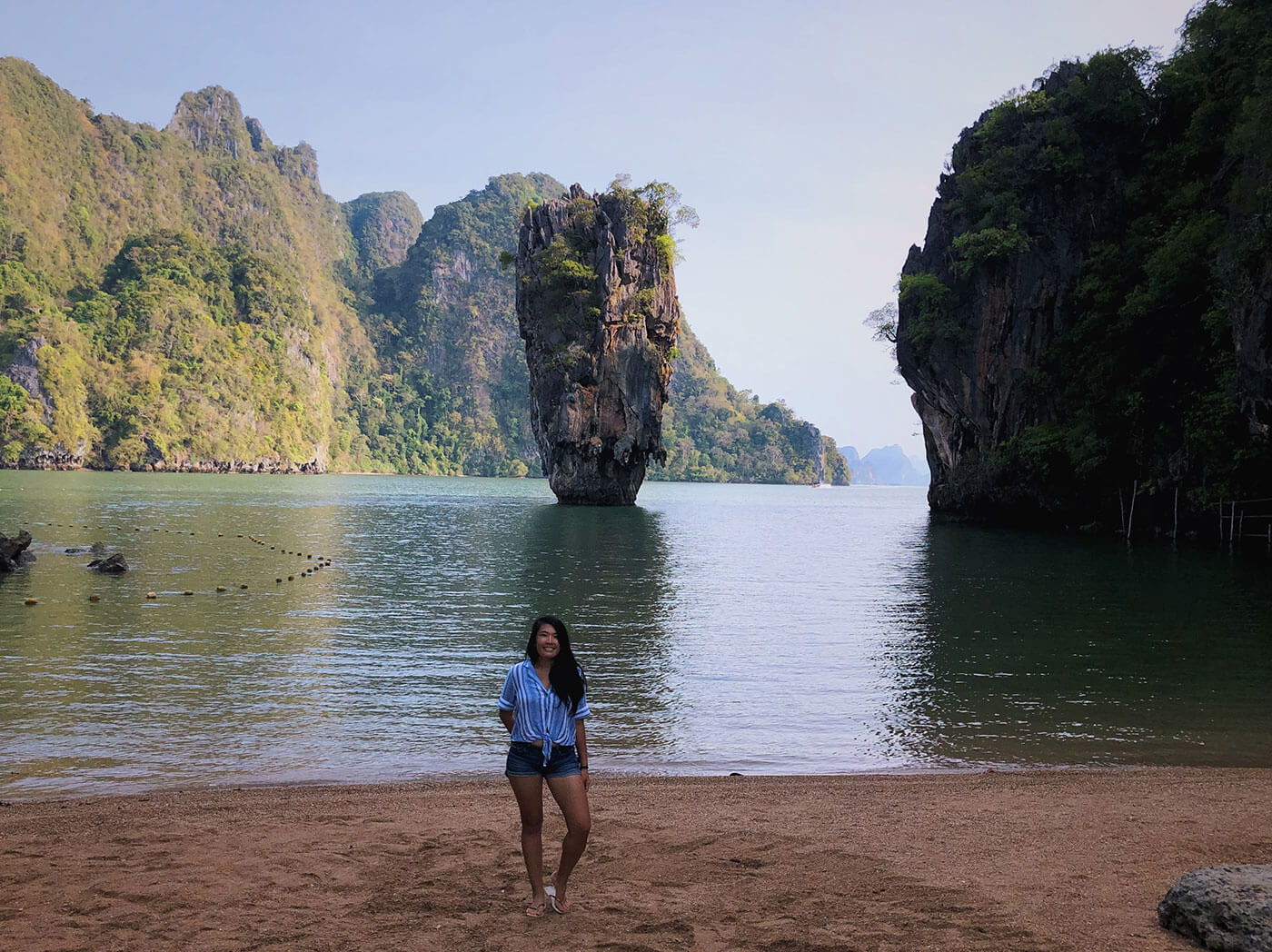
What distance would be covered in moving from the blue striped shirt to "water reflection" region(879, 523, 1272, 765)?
5.62 metres

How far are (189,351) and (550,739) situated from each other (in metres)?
140

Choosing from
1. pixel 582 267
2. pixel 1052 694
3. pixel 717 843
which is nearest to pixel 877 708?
pixel 1052 694

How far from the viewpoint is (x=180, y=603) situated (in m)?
19.3

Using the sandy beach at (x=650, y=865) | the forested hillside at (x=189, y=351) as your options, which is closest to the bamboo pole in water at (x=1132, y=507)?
the sandy beach at (x=650, y=865)

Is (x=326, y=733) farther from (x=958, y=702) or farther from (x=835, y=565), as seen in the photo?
(x=835, y=565)

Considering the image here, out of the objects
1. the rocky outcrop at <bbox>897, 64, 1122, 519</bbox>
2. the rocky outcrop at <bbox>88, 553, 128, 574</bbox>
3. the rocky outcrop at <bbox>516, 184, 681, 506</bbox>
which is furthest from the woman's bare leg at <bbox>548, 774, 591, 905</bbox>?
the rocky outcrop at <bbox>516, 184, 681, 506</bbox>

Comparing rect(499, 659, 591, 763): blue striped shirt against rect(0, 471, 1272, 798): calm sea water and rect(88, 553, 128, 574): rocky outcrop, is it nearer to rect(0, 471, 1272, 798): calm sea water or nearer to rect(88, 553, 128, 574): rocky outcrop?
rect(0, 471, 1272, 798): calm sea water

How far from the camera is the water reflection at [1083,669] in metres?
10.5

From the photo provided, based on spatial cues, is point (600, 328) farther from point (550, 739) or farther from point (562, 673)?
point (550, 739)

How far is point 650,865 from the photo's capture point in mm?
6328

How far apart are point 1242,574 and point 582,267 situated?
41.2m

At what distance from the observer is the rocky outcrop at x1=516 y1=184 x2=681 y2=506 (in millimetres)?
59000

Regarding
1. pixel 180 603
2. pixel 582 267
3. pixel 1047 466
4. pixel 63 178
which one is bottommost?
pixel 180 603

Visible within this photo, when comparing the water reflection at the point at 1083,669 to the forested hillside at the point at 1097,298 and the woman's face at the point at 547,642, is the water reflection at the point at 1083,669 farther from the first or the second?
the forested hillside at the point at 1097,298
